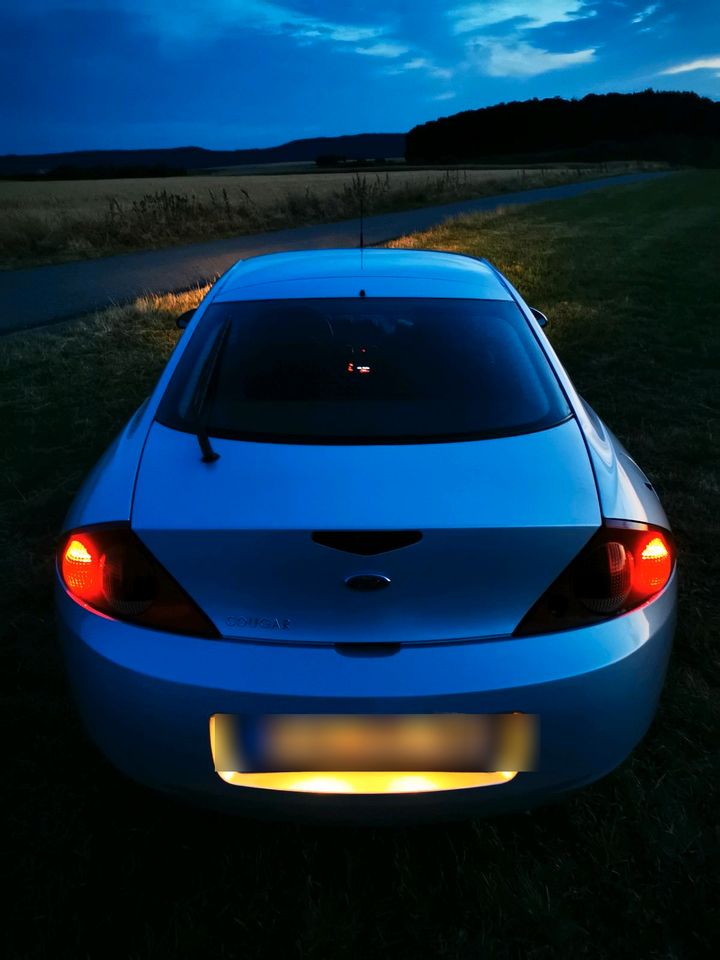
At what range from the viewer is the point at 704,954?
69.9 inches

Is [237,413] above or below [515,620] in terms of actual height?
above

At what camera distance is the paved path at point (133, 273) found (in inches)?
420

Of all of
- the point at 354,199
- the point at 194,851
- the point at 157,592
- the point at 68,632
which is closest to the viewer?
the point at 157,592

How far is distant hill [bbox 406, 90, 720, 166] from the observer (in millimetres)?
107812

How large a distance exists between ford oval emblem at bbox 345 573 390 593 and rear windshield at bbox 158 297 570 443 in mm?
463

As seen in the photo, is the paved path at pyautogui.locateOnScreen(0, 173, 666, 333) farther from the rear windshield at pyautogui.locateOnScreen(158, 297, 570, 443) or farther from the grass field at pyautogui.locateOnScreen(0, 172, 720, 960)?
the grass field at pyautogui.locateOnScreen(0, 172, 720, 960)

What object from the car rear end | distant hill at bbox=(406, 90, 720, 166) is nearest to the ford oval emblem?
the car rear end

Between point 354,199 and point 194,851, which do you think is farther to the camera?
point 354,199

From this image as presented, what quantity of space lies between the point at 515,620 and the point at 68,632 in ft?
3.45

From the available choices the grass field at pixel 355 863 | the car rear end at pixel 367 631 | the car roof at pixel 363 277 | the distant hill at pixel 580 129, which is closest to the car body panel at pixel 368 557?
the car rear end at pixel 367 631

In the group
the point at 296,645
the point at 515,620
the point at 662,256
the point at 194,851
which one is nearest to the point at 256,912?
the point at 194,851

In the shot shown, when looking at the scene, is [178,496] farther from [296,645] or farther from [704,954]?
[704,954]

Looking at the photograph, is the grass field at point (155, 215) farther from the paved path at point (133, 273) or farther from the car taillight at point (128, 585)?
the car taillight at point (128, 585)

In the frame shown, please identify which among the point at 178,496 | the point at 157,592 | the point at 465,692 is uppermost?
the point at 178,496
